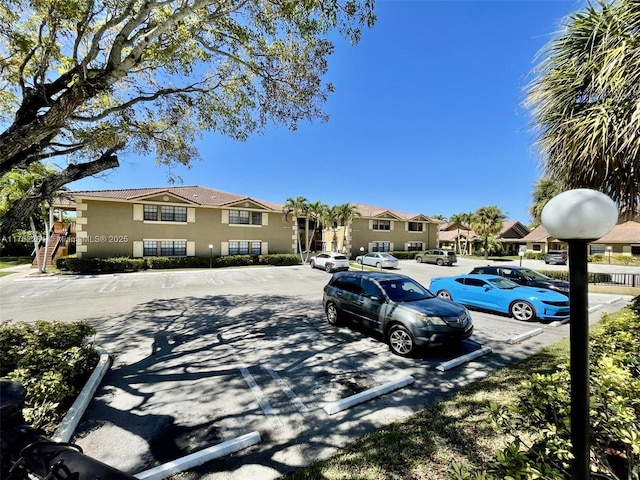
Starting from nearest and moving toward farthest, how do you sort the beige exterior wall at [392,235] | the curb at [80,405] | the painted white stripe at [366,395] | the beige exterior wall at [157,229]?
the curb at [80,405] < the painted white stripe at [366,395] < the beige exterior wall at [157,229] < the beige exterior wall at [392,235]

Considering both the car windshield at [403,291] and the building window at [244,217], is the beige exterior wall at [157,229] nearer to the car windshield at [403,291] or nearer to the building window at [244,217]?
the building window at [244,217]

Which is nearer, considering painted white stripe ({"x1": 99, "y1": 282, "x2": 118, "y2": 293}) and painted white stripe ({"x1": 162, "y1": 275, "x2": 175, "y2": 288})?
painted white stripe ({"x1": 99, "y1": 282, "x2": 118, "y2": 293})

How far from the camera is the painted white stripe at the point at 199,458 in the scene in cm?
294

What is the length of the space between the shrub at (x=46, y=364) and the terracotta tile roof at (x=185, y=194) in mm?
22188

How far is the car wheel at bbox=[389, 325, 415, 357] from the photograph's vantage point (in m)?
6.16

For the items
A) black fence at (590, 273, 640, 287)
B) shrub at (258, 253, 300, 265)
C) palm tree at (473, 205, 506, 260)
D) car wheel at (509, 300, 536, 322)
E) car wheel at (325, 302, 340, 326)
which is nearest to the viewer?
car wheel at (325, 302, 340, 326)

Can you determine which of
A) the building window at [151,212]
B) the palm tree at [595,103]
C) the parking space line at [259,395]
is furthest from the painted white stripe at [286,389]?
the building window at [151,212]

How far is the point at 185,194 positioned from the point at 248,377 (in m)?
28.4

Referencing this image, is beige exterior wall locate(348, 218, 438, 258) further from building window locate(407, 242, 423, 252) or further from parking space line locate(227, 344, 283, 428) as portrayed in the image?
parking space line locate(227, 344, 283, 428)

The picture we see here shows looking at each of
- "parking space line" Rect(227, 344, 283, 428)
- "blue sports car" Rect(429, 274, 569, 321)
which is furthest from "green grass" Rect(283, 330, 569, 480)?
"blue sports car" Rect(429, 274, 569, 321)

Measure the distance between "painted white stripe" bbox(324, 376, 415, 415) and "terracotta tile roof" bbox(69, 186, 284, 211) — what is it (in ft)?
85.5

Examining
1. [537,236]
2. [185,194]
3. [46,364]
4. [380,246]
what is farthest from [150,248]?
[537,236]

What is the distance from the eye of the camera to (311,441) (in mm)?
3582

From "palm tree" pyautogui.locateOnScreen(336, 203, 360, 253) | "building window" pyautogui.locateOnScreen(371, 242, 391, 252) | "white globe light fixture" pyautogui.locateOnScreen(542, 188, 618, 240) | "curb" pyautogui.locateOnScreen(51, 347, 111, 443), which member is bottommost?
"curb" pyautogui.locateOnScreen(51, 347, 111, 443)
